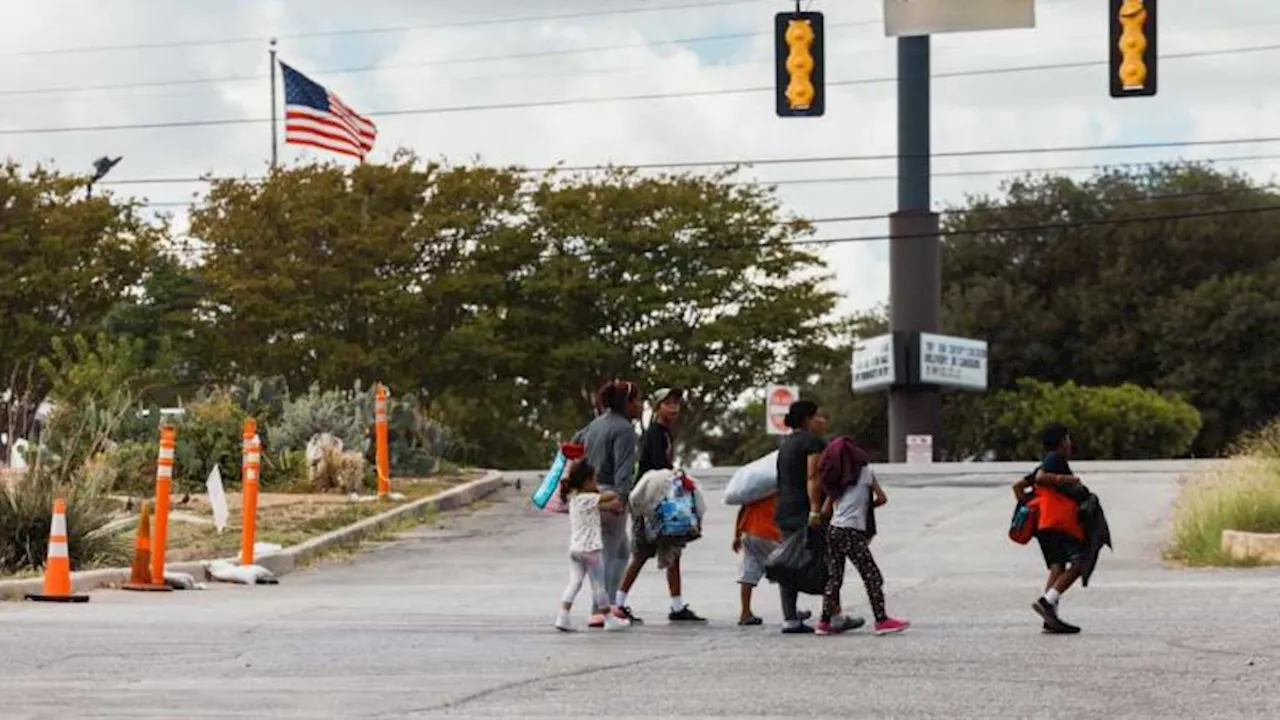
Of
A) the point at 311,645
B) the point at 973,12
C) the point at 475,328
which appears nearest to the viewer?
the point at 311,645

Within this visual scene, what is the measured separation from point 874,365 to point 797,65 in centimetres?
2875

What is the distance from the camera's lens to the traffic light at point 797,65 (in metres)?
29.4

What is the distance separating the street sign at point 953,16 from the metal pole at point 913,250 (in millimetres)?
2582

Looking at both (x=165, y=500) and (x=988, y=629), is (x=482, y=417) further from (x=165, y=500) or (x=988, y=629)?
(x=988, y=629)

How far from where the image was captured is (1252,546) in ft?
69.1

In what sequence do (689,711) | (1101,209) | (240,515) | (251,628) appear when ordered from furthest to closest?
(1101,209)
(240,515)
(251,628)
(689,711)

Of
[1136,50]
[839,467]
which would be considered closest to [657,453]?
[839,467]

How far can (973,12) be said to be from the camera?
50062 millimetres

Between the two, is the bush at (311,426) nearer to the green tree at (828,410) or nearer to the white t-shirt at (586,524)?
the white t-shirt at (586,524)

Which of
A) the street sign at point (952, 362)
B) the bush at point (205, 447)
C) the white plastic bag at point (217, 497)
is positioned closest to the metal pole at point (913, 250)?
the street sign at point (952, 362)

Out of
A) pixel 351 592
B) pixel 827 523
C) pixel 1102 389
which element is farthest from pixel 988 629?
pixel 1102 389

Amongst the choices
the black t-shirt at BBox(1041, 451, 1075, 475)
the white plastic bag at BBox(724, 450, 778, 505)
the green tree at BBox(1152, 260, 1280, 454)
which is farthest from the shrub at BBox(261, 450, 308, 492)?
the green tree at BBox(1152, 260, 1280, 454)

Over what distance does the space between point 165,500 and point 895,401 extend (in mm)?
39298

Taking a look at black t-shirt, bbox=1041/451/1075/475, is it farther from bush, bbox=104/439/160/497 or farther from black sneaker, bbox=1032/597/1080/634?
bush, bbox=104/439/160/497
